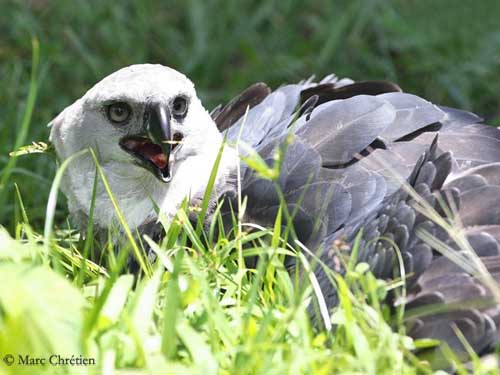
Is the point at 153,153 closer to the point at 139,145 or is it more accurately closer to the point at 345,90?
the point at 139,145

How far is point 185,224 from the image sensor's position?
9.30ft

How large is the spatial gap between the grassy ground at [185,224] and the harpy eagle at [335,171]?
0.61 ft

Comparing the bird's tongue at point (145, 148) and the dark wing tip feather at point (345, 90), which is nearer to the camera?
the bird's tongue at point (145, 148)

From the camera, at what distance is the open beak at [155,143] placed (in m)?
3.17

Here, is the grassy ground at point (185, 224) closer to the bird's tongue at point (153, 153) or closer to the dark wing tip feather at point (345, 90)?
the bird's tongue at point (153, 153)

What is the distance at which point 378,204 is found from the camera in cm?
305

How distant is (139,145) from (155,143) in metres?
0.11

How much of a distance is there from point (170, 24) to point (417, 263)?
356 cm

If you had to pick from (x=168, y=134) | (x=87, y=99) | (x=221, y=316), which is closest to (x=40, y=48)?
(x=87, y=99)

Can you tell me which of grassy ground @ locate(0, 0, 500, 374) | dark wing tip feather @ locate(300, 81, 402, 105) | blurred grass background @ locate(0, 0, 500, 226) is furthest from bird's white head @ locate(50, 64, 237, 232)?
blurred grass background @ locate(0, 0, 500, 226)

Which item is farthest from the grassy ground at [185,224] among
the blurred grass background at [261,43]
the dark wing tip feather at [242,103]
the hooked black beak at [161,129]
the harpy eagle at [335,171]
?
the dark wing tip feather at [242,103]

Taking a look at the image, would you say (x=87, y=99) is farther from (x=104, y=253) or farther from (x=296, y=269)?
(x=296, y=269)

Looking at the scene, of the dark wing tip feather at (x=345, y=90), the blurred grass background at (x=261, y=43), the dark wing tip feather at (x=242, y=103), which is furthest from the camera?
the blurred grass background at (x=261, y=43)

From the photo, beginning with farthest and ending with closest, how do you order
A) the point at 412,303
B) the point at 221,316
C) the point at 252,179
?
the point at 252,179 < the point at 412,303 < the point at 221,316
